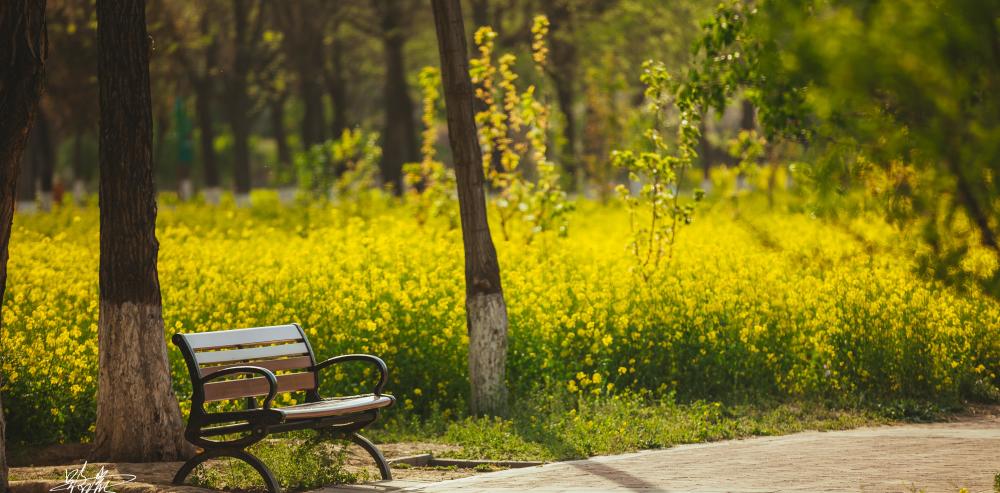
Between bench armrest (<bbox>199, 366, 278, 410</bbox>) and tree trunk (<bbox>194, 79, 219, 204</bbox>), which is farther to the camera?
tree trunk (<bbox>194, 79, 219, 204</bbox>)

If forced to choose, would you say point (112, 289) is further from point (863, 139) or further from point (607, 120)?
point (607, 120)

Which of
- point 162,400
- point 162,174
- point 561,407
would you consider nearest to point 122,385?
point 162,400

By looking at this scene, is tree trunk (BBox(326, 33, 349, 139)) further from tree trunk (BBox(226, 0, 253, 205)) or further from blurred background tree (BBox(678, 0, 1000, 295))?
blurred background tree (BBox(678, 0, 1000, 295))

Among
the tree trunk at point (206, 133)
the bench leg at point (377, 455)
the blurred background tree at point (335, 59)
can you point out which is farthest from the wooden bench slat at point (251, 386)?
the tree trunk at point (206, 133)

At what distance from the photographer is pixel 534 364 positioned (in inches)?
451

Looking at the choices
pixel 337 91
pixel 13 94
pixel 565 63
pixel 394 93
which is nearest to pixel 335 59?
pixel 337 91

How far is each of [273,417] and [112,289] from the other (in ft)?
6.65

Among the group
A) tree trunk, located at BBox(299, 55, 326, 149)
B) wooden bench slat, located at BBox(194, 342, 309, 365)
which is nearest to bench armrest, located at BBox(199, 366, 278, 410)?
wooden bench slat, located at BBox(194, 342, 309, 365)

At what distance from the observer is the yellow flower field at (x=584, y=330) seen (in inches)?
436

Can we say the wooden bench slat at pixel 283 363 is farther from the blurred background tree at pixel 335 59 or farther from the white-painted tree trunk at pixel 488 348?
the blurred background tree at pixel 335 59

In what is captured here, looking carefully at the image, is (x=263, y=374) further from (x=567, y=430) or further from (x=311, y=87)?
(x=311, y=87)

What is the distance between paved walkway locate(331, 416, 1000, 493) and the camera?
7859 mm

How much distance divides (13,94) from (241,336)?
6.27ft

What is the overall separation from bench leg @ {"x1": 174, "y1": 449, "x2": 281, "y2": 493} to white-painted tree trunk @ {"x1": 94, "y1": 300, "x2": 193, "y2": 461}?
1189mm
